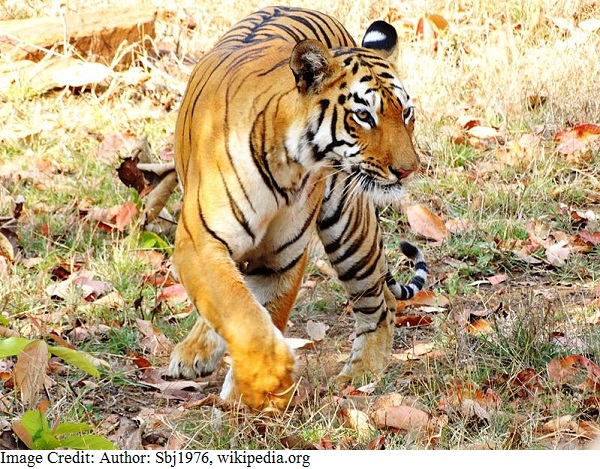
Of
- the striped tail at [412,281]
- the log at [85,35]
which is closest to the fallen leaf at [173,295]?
the striped tail at [412,281]

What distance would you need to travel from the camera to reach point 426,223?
5.25 metres

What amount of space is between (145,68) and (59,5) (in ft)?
3.44

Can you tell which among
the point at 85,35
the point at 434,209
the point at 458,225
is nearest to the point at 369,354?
the point at 458,225

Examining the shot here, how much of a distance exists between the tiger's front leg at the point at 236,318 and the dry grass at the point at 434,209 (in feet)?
0.37

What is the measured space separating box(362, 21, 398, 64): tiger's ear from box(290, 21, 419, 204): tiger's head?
0.35 meters

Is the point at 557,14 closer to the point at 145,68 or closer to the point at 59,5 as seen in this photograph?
the point at 145,68

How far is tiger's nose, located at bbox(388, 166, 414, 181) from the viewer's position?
11.1ft

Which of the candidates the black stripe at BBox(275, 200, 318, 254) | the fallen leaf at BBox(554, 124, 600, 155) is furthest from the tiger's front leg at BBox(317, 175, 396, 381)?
the fallen leaf at BBox(554, 124, 600, 155)

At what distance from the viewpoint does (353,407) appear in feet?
10.7

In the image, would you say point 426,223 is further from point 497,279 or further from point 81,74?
point 81,74

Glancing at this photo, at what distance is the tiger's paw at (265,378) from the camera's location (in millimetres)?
3203

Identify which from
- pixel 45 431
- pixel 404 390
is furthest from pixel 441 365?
pixel 45 431

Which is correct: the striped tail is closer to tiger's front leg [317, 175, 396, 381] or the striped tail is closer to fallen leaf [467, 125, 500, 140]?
Result: tiger's front leg [317, 175, 396, 381]

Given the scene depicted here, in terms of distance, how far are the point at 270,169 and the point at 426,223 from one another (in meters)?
1.93
